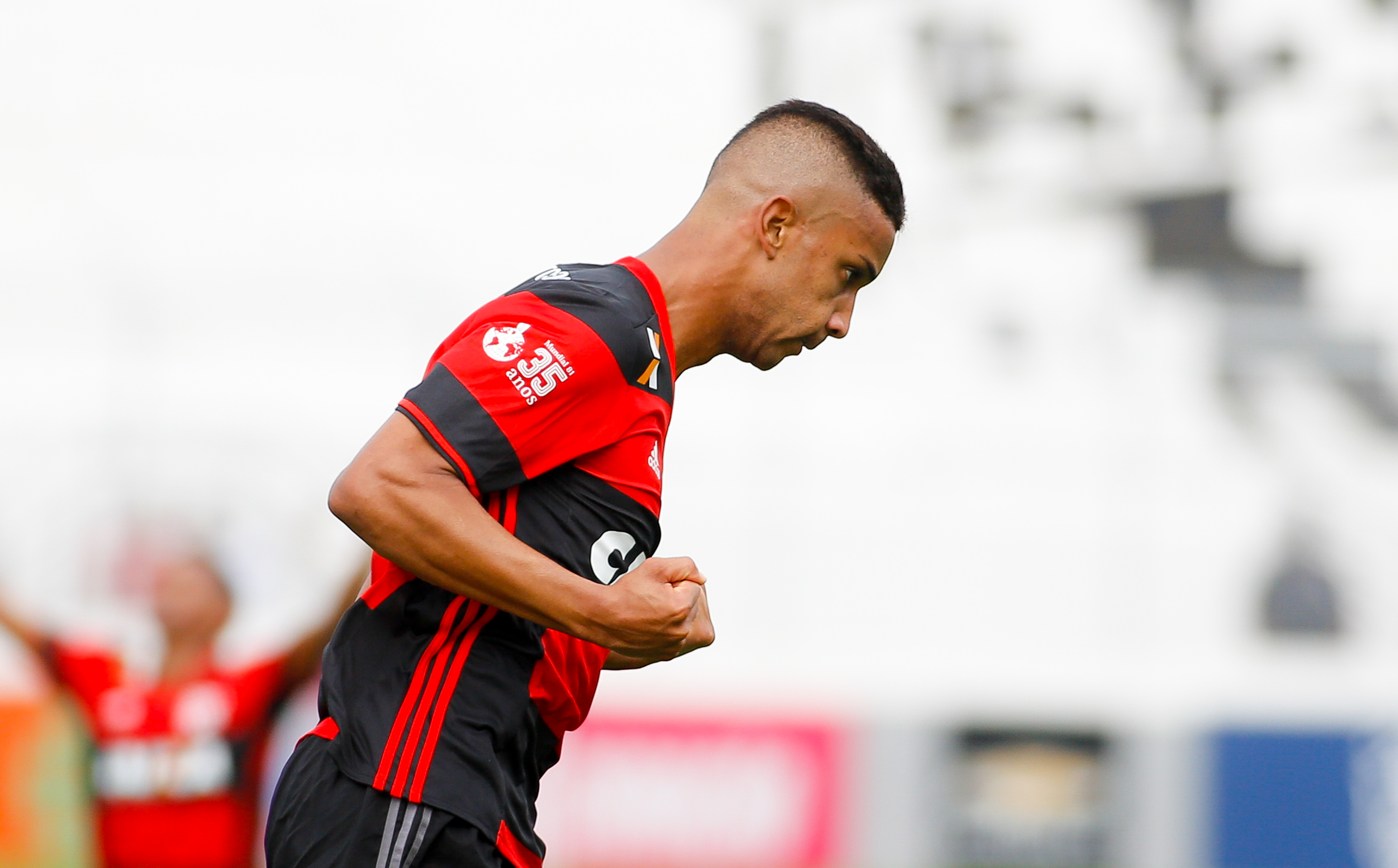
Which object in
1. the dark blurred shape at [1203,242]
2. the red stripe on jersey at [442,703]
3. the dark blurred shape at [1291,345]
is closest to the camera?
the red stripe on jersey at [442,703]

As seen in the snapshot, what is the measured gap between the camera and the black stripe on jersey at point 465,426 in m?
2.13

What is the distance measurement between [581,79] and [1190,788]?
26.6 feet

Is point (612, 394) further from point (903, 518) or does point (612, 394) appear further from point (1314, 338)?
point (1314, 338)

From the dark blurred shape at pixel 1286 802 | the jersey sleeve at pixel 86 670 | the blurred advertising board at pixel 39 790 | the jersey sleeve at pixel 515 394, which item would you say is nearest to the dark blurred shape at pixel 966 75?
the dark blurred shape at pixel 1286 802

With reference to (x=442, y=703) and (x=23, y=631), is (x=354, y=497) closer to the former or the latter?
(x=442, y=703)

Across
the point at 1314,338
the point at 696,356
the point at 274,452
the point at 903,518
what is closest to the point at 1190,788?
the point at 903,518

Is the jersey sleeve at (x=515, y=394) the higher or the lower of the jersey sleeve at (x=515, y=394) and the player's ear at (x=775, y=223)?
the lower

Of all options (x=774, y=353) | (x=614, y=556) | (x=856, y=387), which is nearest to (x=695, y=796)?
(x=856, y=387)

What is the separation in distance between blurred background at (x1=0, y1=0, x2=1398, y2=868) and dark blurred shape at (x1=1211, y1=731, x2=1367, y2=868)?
2cm

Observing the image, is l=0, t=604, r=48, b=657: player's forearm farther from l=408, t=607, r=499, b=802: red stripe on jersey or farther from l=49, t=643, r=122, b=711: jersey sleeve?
l=408, t=607, r=499, b=802: red stripe on jersey

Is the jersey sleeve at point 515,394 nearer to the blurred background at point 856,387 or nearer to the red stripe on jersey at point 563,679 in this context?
the red stripe on jersey at point 563,679

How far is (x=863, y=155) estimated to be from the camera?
2559 mm

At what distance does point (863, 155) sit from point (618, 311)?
1.84ft

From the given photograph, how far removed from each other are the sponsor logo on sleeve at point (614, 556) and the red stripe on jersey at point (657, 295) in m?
0.28
